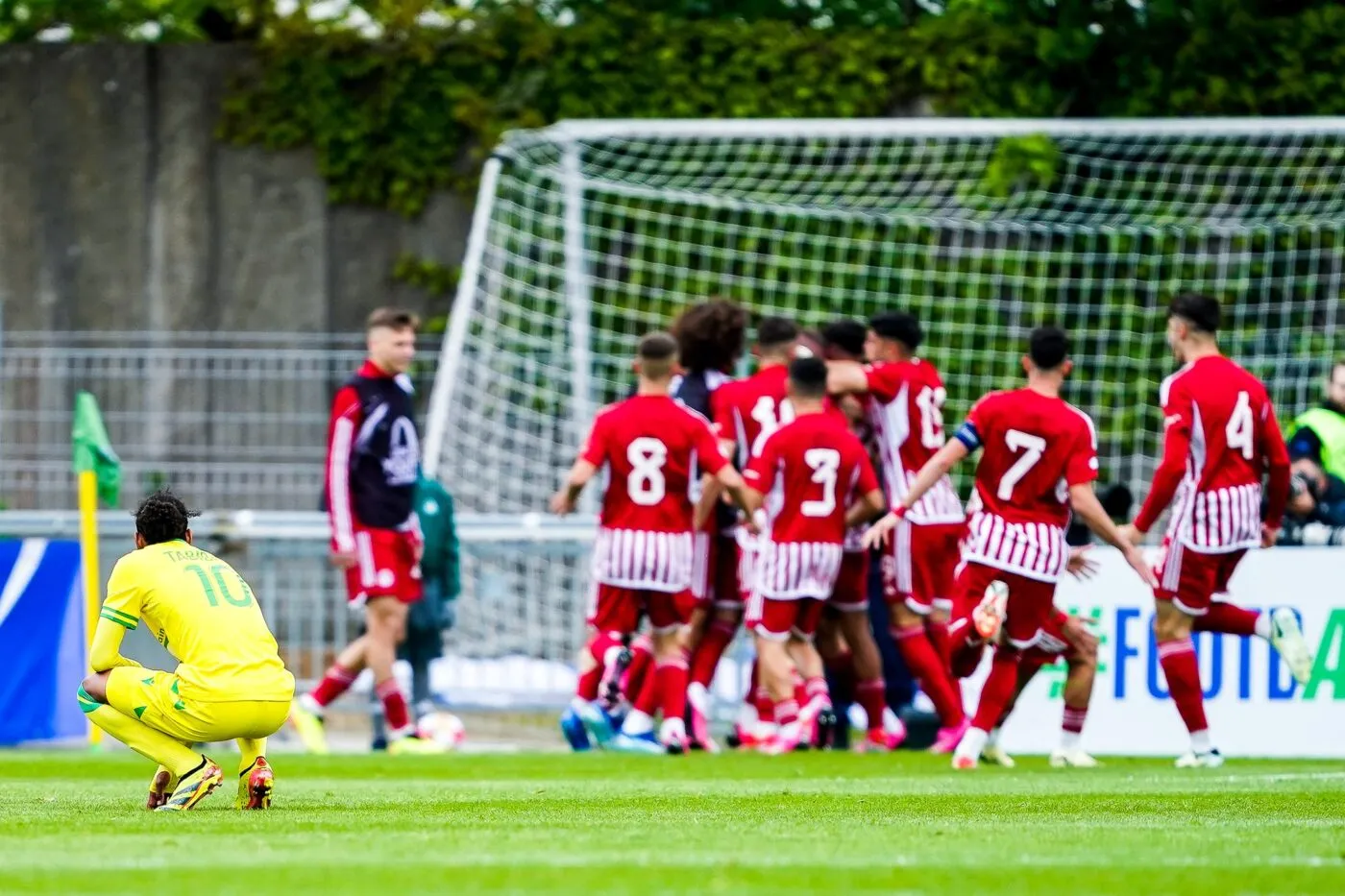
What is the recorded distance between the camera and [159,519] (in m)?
7.22

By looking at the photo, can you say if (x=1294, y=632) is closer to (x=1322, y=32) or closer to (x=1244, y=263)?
(x=1244, y=263)

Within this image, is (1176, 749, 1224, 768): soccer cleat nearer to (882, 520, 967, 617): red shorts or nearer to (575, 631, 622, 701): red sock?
(882, 520, 967, 617): red shorts

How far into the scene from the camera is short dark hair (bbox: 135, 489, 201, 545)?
7215mm

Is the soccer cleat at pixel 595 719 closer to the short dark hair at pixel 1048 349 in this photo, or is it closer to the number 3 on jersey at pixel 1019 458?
the number 3 on jersey at pixel 1019 458

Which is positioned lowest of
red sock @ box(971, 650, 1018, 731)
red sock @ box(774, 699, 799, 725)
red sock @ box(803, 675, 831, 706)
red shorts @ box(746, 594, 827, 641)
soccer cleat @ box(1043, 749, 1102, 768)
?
soccer cleat @ box(1043, 749, 1102, 768)

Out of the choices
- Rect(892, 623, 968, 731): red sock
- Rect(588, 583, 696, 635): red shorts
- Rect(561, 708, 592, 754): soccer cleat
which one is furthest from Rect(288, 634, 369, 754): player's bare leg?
Rect(892, 623, 968, 731): red sock

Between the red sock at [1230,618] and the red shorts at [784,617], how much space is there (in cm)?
193

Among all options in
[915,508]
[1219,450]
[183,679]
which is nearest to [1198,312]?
[1219,450]

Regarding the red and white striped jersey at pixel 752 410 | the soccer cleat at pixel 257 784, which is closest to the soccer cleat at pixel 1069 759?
the red and white striped jersey at pixel 752 410

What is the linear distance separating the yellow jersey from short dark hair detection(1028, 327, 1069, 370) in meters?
4.14

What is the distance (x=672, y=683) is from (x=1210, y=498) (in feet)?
9.28

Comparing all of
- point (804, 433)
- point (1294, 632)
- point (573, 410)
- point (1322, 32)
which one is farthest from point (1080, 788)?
point (1322, 32)

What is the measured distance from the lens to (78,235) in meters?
18.5

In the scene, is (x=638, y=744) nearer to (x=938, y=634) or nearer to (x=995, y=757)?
(x=938, y=634)
